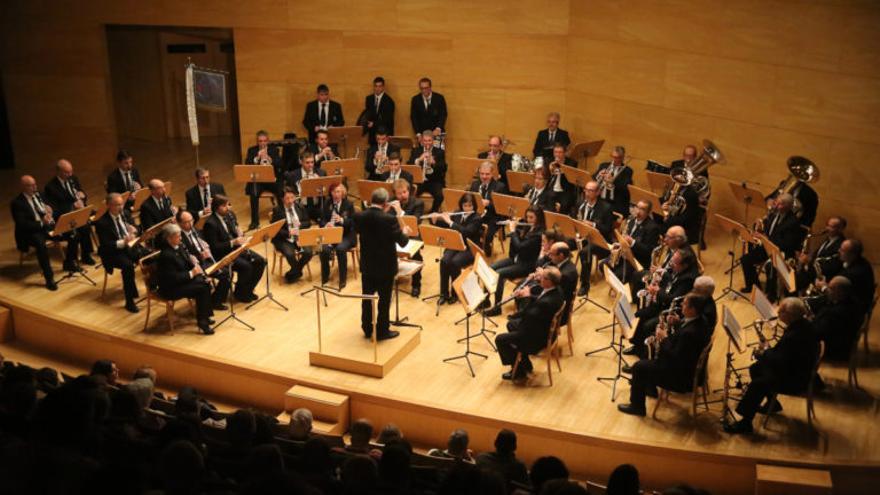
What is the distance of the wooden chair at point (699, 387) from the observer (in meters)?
7.31

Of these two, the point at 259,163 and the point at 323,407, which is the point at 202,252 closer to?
the point at 323,407

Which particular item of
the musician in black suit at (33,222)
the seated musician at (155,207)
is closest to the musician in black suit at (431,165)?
the seated musician at (155,207)

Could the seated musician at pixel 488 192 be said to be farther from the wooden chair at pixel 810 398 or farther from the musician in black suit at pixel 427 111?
the wooden chair at pixel 810 398

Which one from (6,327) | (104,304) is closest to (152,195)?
(104,304)

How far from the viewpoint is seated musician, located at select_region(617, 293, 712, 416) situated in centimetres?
728

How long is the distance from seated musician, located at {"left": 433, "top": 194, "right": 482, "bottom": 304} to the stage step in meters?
2.25

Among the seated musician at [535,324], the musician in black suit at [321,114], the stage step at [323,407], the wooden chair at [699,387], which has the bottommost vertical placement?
the stage step at [323,407]

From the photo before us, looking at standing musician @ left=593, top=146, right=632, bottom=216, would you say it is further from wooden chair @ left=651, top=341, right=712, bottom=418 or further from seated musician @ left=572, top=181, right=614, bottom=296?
wooden chair @ left=651, top=341, right=712, bottom=418

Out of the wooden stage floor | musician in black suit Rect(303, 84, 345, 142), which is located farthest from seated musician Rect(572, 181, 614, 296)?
musician in black suit Rect(303, 84, 345, 142)

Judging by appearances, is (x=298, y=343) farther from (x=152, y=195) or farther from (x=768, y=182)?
(x=768, y=182)

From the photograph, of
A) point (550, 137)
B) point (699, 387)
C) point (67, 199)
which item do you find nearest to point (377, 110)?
point (550, 137)

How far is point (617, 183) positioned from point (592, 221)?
1072 millimetres

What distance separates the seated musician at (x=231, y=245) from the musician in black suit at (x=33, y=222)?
6.60 feet

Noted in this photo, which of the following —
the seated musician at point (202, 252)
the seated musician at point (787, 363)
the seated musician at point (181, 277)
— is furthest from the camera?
the seated musician at point (202, 252)
